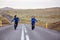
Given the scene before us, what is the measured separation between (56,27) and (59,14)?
69cm

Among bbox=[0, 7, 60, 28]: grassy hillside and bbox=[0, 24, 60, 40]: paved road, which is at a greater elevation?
bbox=[0, 7, 60, 28]: grassy hillside

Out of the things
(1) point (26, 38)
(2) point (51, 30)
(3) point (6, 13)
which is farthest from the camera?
(2) point (51, 30)

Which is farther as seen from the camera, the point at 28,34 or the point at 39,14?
the point at 28,34

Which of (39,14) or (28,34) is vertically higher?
(39,14)

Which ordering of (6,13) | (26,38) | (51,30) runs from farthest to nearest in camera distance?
(51,30) < (6,13) < (26,38)

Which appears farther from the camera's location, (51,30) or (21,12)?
(51,30)

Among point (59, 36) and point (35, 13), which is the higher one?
point (35, 13)

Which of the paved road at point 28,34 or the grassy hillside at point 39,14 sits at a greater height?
the grassy hillside at point 39,14

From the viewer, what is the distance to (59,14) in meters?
11.5

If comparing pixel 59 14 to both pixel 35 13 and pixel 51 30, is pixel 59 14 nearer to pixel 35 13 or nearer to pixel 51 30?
pixel 35 13

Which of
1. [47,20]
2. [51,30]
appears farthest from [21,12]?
[51,30]

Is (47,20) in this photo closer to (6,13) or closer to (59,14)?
(59,14)
